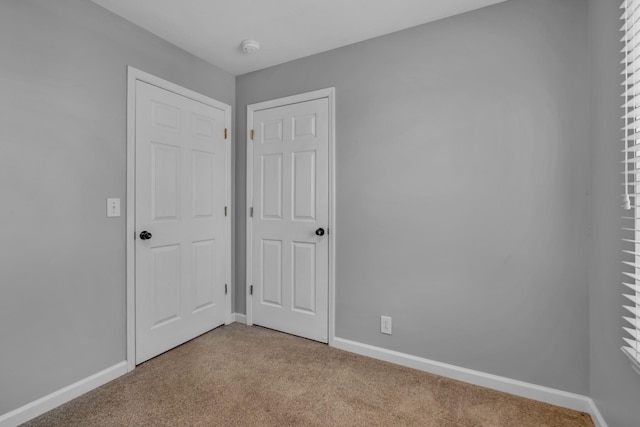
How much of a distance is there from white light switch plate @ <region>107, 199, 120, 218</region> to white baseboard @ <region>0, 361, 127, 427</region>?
40.2 inches

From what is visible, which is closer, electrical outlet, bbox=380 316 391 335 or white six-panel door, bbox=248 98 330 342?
electrical outlet, bbox=380 316 391 335

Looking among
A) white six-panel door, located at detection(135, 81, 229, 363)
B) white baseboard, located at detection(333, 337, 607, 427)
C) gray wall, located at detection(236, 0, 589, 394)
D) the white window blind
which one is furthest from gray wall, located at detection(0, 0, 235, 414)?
the white window blind

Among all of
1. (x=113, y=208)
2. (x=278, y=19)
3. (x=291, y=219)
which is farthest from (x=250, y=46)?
(x=113, y=208)

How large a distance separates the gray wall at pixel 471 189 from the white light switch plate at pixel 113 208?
1601 millimetres

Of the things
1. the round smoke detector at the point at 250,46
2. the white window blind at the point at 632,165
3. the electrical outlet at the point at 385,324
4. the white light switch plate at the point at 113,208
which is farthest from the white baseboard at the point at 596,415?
the round smoke detector at the point at 250,46

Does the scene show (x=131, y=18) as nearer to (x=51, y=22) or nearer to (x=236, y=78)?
(x=51, y=22)

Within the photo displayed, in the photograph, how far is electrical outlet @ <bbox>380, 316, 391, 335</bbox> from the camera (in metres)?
2.32

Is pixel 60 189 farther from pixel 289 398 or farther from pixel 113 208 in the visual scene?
pixel 289 398

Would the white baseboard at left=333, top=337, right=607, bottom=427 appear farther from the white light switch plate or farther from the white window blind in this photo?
the white light switch plate

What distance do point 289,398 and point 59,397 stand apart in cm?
132

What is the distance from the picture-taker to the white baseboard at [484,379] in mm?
1749

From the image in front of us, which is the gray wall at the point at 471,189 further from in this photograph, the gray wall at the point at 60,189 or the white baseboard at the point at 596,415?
the gray wall at the point at 60,189

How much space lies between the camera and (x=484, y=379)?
199cm

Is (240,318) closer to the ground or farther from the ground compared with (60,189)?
closer to the ground
